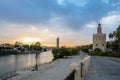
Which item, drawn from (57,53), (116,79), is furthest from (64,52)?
(116,79)

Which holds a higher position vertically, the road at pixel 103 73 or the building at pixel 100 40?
the building at pixel 100 40

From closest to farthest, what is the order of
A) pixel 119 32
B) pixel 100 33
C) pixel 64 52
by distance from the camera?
pixel 119 32 → pixel 64 52 → pixel 100 33

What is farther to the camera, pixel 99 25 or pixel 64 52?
pixel 99 25

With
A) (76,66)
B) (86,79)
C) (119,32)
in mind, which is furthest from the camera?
(119,32)

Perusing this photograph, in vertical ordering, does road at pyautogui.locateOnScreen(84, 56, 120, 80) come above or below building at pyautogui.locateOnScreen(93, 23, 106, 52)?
below

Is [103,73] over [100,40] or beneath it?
beneath

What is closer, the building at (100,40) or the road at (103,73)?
the road at (103,73)

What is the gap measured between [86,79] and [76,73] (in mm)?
7647

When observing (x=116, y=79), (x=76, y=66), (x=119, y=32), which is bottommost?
(x=116, y=79)

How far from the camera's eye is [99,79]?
1717cm

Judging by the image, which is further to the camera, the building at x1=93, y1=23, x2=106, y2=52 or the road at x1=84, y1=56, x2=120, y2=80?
the building at x1=93, y1=23, x2=106, y2=52

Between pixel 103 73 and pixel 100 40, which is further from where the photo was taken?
pixel 100 40

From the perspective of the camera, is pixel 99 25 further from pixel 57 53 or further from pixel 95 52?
pixel 57 53

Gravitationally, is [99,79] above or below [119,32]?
below
